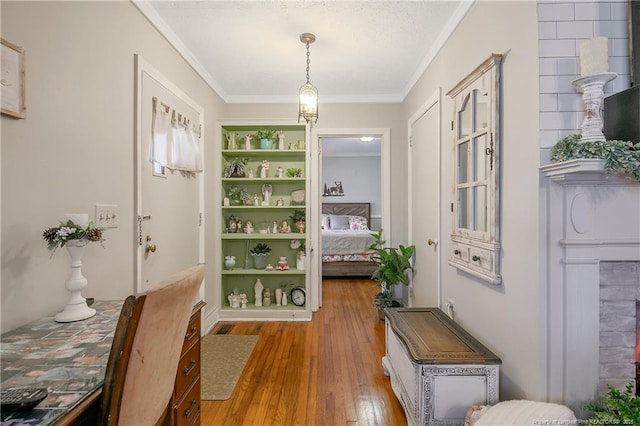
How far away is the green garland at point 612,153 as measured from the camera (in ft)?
3.74

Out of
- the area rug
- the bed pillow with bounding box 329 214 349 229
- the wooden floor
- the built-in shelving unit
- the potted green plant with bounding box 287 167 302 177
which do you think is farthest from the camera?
the bed pillow with bounding box 329 214 349 229

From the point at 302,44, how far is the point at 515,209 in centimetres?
201

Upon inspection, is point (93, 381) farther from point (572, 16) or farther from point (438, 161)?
point (438, 161)

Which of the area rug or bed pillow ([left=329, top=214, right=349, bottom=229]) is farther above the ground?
bed pillow ([left=329, top=214, right=349, bottom=229])

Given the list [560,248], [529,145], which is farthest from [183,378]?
[529,145]

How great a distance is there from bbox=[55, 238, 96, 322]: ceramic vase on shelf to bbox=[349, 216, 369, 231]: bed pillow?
242 inches

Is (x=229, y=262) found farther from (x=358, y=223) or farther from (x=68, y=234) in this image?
(x=358, y=223)

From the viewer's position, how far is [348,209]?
7.86m

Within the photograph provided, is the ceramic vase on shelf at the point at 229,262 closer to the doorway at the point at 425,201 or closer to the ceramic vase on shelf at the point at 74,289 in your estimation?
the doorway at the point at 425,201

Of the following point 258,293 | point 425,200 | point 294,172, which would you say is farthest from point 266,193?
point 425,200

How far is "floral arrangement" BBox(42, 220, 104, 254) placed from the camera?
122 centimetres

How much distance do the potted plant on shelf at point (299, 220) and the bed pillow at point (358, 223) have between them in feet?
11.9

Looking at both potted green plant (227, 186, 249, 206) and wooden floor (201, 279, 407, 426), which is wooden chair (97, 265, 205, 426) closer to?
wooden floor (201, 279, 407, 426)

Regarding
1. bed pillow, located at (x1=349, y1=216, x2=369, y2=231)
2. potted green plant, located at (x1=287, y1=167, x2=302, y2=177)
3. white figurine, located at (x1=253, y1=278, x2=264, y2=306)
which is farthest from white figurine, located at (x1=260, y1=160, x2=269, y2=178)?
bed pillow, located at (x1=349, y1=216, x2=369, y2=231)
